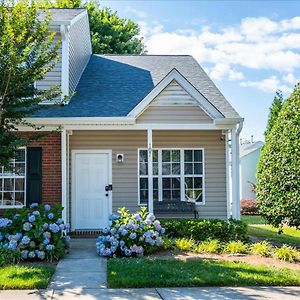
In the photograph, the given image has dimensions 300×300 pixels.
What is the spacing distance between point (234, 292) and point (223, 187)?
6374mm

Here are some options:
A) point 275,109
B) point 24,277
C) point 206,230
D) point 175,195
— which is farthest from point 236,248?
point 275,109

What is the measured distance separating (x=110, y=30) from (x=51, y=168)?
17.3 meters

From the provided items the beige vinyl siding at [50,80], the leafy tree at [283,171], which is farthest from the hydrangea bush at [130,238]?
the beige vinyl siding at [50,80]

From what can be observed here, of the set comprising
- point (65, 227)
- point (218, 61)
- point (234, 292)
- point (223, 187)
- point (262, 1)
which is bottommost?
point (234, 292)

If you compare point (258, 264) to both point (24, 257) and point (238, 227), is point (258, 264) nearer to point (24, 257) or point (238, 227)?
point (238, 227)

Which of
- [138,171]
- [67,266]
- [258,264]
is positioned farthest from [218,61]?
[67,266]

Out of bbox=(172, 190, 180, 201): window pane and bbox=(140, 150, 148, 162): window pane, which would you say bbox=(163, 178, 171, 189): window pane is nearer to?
bbox=(172, 190, 180, 201): window pane

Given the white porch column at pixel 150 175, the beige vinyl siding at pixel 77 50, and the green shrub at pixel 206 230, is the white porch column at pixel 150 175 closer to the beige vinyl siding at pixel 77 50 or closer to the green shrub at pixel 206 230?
the green shrub at pixel 206 230

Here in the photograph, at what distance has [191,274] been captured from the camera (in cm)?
736

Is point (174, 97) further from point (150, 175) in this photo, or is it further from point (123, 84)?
point (123, 84)

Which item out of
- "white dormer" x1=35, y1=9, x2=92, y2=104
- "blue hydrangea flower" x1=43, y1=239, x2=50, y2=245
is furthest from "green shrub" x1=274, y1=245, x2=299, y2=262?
"white dormer" x1=35, y1=9, x2=92, y2=104

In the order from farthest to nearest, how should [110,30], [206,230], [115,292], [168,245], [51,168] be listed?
[110,30] → [51,168] → [206,230] → [168,245] → [115,292]

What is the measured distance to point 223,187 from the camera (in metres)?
12.8

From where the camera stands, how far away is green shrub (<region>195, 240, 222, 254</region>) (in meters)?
9.64
